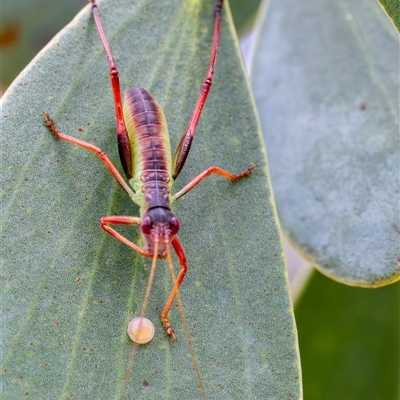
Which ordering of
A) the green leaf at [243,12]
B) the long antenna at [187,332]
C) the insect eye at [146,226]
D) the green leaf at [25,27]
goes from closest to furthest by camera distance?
the long antenna at [187,332] → the insect eye at [146,226] → the green leaf at [25,27] → the green leaf at [243,12]

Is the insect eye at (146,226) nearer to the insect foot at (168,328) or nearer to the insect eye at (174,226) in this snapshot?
the insect eye at (174,226)

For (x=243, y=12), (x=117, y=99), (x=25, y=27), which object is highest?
(x=25, y=27)

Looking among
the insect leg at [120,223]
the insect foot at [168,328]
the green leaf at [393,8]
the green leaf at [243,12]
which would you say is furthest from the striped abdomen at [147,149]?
the green leaf at [243,12]

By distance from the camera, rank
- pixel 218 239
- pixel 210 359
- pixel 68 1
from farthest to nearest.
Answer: pixel 68 1 < pixel 218 239 < pixel 210 359

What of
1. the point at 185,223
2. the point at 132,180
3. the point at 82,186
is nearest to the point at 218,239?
the point at 185,223

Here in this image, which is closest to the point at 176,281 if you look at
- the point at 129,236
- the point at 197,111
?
the point at 129,236

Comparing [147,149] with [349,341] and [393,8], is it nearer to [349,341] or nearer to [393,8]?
[393,8]

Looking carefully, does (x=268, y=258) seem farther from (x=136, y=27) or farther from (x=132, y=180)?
(x=136, y=27)
